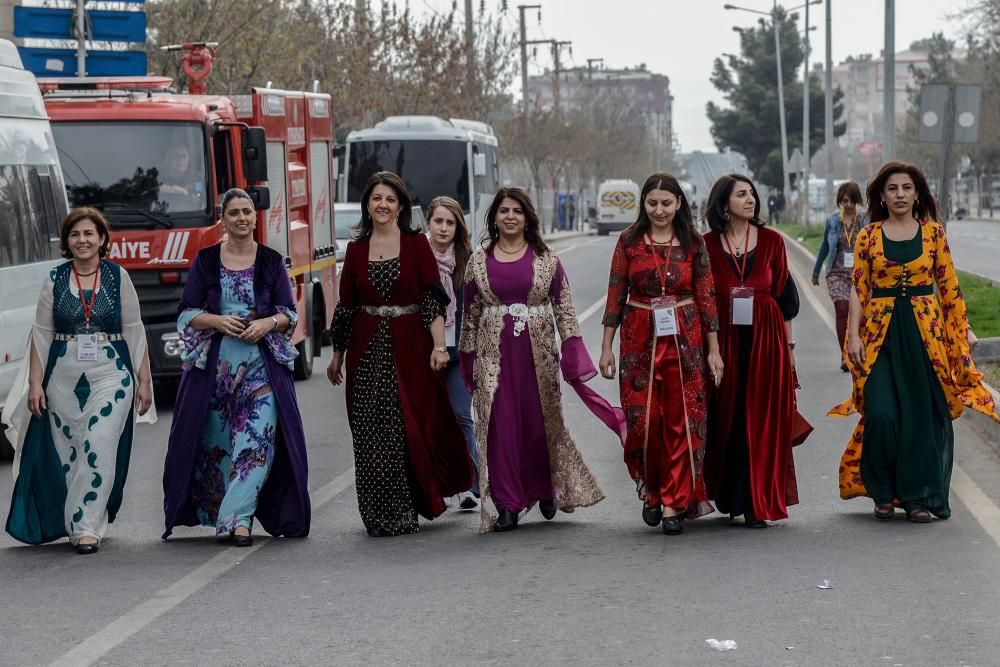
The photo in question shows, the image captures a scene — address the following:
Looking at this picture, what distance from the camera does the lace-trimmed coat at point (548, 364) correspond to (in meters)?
9.09

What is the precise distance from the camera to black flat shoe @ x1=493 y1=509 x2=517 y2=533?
905 cm

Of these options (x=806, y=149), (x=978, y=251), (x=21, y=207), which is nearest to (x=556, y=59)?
(x=806, y=149)

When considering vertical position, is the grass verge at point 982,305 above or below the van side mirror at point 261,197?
below

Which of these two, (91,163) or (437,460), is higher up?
(91,163)

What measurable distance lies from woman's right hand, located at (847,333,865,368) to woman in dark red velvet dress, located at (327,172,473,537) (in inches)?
77.7

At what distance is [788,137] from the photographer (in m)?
94.8

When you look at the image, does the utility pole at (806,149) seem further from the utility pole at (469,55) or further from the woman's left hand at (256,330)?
the woman's left hand at (256,330)

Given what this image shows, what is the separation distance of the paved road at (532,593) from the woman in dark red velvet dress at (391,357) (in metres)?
0.25

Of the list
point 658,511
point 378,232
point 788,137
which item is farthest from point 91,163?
point 788,137

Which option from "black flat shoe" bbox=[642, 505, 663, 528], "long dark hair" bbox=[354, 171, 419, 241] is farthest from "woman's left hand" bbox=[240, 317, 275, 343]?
"black flat shoe" bbox=[642, 505, 663, 528]

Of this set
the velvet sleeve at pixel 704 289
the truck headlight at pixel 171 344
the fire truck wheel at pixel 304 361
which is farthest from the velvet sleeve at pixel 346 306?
the fire truck wheel at pixel 304 361

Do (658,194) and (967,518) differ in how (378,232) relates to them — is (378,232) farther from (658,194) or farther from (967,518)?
(967,518)

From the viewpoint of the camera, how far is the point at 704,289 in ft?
29.0

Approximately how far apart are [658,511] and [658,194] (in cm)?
152
